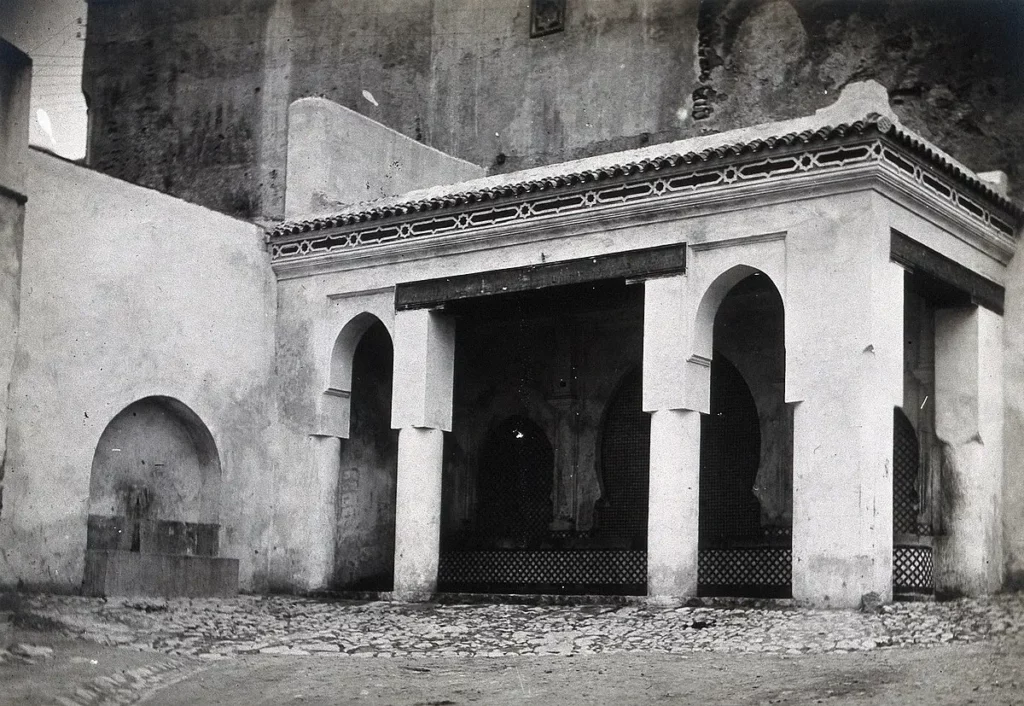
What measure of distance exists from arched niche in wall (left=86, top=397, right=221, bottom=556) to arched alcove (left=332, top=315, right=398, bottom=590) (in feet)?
4.57

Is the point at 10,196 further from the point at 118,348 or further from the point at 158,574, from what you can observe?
the point at 158,574

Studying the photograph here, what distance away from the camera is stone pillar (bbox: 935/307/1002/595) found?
12828mm

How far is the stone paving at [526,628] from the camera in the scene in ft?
33.2

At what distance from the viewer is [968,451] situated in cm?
1293

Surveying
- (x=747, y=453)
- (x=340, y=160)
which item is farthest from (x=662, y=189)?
(x=340, y=160)

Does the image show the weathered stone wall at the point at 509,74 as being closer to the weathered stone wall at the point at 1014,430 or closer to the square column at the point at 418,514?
the weathered stone wall at the point at 1014,430

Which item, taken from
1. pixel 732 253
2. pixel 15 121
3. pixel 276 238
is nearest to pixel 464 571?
pixel 276 238

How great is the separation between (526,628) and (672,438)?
2141 mm

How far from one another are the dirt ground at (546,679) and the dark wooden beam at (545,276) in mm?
3869

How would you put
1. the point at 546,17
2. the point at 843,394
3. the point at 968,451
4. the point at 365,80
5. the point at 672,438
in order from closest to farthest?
the point at 843,394 → the point at 672,438 → the point at 968,451 → the point at 546,17 → the point at 365,80

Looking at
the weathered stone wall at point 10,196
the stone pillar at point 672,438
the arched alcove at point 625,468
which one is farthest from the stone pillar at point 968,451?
the weathered stone wall at point 10,196

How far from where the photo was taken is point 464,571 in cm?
1560

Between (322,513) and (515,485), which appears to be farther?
(515,485)

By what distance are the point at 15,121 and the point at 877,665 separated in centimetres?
712
